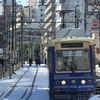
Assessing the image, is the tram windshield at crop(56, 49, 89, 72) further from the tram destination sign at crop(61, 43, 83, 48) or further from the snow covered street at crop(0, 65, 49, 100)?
the snow covered street at crop(0, 65, 49, 100)

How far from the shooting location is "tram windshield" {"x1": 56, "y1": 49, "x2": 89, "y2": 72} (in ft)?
51.6

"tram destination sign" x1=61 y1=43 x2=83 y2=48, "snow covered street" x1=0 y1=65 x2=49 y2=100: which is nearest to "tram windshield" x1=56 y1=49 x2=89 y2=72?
"tram destination sign" x1=61 y1=43 x2=83 y2=48

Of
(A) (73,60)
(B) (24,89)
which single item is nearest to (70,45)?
(A) (73,60)

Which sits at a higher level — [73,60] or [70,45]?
[70,45]

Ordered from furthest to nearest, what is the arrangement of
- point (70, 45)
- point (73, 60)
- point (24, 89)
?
point (24, 89)
point (70, 45)
point (73, 60)

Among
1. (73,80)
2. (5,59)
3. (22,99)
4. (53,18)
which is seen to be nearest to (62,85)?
(73,80)

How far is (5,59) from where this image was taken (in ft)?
124

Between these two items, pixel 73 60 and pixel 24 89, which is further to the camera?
pixel 24 89

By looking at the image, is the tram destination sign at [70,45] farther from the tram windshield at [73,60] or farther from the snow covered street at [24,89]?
the snow covered street at [24,89]

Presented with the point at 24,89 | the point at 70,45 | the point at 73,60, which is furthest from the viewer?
the point at 24,89

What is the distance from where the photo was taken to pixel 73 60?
51.6 ft

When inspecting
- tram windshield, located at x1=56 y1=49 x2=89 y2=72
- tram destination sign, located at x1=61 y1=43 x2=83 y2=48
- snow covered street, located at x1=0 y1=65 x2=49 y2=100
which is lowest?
snow covered street, located at x1=0 y1=65 x2=49 y2=100

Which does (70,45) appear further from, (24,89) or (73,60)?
(24,89)

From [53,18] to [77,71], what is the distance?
101 meters
